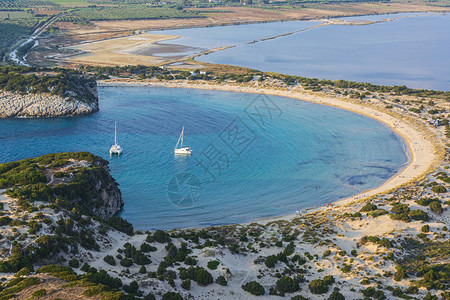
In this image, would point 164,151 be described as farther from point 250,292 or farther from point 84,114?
point 250,292

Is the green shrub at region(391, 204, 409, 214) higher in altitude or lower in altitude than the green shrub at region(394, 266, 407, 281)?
higher

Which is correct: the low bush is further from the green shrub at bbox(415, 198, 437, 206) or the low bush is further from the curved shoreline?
the green shrub at bbox(415, 198, 437, 206)

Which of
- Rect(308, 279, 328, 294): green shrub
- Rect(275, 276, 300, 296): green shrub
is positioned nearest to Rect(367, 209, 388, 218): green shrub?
Rect(308, 279, 328, 294): green shrub

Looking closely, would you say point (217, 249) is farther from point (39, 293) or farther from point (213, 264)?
point (39, 293)

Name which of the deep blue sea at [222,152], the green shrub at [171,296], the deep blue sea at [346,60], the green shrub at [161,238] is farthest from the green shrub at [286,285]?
the deep blue sea at [346,60]

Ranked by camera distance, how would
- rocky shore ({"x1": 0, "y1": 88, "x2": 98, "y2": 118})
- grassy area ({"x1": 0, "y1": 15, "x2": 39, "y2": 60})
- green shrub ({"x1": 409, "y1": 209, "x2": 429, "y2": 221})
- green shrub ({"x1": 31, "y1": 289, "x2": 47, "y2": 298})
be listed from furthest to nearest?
grassy area ({"x1": 0, "y1": 15, "x2": 39, "y2": 60}) → rocky shore ({"x1": 0, "y1": 88, "x2": 98, "y2": 118}) → green shrub ({"x1": 409, "y1": 209, "x2": 429, "y2": 221}) → green shrub ({"x1": 31, "y1": 289, "x2": 47, "y2": 298})

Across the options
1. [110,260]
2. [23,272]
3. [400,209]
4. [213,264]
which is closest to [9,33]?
[110,260]
